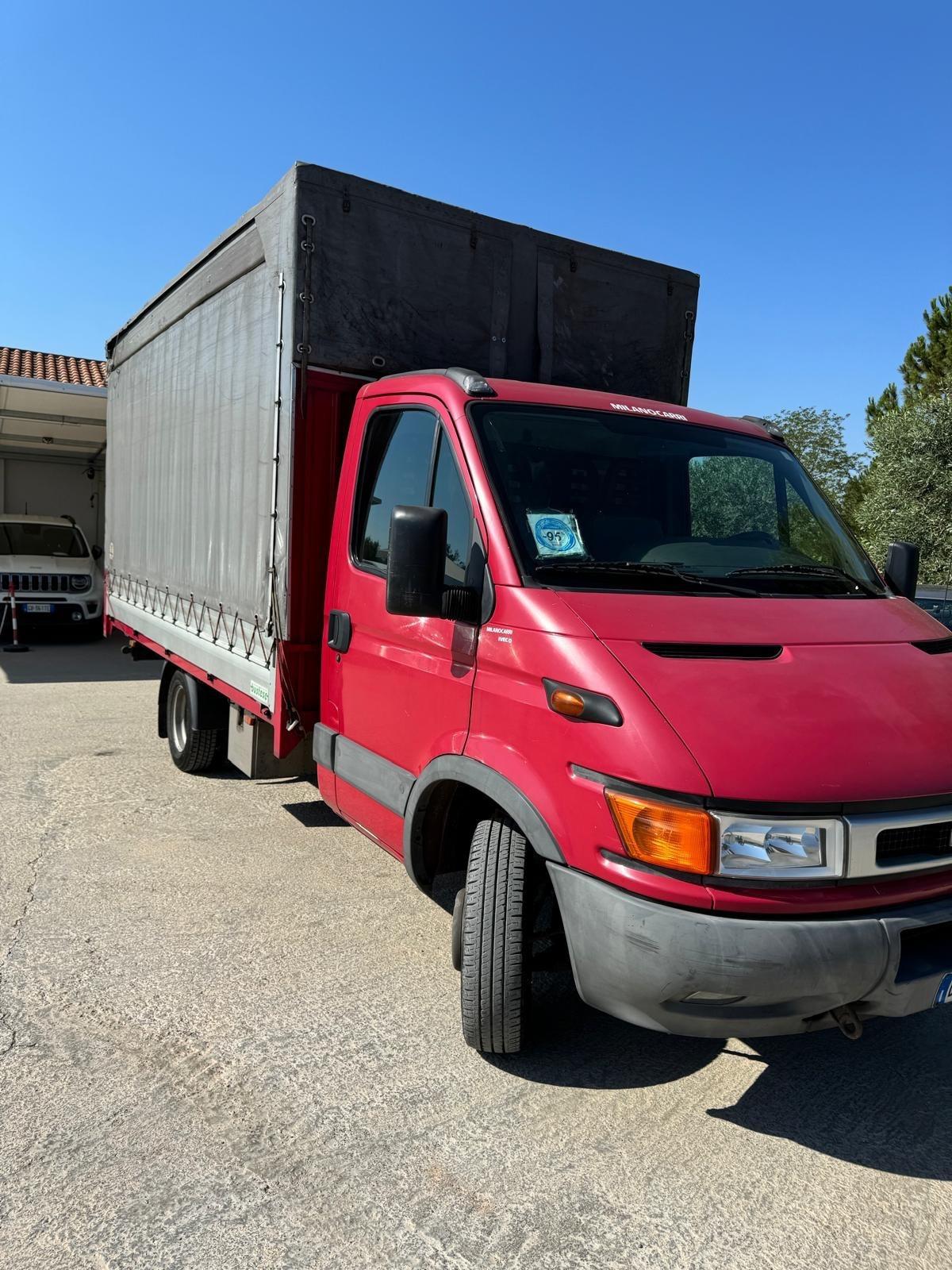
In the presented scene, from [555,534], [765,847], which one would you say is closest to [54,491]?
[555,534]

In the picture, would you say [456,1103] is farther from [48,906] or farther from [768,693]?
[48,906]

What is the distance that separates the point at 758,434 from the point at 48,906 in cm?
386

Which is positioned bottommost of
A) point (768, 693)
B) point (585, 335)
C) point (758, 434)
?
point (768, 693)

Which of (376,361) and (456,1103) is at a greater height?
(376,361)

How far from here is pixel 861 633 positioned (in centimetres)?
315

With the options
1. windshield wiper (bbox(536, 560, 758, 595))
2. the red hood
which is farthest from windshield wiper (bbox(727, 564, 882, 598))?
the red hood

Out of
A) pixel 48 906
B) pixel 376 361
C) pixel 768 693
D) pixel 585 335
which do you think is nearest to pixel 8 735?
pixel 48 906

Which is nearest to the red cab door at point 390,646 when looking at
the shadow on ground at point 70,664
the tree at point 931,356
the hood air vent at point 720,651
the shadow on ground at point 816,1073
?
the hood air vent at point 720,651

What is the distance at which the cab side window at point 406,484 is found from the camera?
3.50 m

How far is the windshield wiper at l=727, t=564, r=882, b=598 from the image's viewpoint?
3422 millimetres

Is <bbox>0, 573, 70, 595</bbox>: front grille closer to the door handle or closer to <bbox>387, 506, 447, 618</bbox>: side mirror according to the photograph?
the door handle

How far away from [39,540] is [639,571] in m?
14.9

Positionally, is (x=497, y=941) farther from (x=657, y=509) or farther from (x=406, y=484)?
(x=406, y=484)

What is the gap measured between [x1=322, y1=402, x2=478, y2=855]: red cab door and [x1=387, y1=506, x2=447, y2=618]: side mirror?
26 cm
